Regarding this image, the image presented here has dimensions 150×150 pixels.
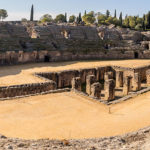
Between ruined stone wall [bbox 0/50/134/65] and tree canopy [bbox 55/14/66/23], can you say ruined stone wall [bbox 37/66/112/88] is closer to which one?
ruined stone wall [bbox 0/50/134/65]

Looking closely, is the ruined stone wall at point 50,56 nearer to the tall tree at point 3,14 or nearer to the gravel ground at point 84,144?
the gravel ground at point 84,144

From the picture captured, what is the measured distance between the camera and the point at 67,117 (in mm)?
10172

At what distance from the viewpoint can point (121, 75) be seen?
21.0 meters

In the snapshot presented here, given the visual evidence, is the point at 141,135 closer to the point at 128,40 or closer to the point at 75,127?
the point at 75,127

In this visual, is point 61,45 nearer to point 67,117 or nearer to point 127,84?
point 127,84

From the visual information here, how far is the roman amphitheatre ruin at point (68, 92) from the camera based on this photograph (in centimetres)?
827

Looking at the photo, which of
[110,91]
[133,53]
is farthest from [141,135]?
[133,53]

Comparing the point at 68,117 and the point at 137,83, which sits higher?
the point at 137,83

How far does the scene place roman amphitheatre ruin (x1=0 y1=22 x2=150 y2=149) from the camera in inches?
326

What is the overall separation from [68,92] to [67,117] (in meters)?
4.00

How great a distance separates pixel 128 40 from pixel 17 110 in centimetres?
2785

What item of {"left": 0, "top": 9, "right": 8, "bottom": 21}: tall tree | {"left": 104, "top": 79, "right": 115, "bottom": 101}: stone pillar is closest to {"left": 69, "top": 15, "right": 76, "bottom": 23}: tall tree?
{"left": 0, "top": 9, "right": 8, "bottom": 21}: tall tree

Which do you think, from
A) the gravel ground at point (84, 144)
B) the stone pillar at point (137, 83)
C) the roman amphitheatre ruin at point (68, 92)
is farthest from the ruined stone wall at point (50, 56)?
the gravel ground at point (84, 144)

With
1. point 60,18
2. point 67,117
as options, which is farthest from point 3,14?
point 67,117
